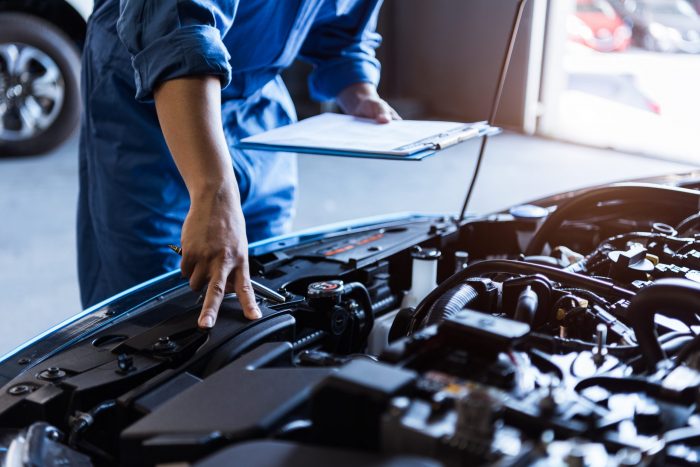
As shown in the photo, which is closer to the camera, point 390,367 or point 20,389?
point 390,367

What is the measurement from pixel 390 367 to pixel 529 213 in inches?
31.5

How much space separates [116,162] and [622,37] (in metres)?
7.00

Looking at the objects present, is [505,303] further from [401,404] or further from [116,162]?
[116,162]

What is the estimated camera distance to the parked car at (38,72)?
3.70 m

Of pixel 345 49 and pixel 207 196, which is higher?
pixel 345 49

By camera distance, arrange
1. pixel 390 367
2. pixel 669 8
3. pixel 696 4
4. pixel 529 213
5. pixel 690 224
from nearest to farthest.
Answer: pixel 390 367, pixel 690 224, pixel 529 213, pixel 669 8, pixel 696 4

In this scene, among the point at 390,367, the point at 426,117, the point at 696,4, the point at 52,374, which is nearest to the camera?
the point at 390,367

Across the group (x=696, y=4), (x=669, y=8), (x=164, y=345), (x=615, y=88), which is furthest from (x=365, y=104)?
(x=696, y=4)

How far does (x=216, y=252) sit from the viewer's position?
96 cm

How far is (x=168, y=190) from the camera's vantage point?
1514mm

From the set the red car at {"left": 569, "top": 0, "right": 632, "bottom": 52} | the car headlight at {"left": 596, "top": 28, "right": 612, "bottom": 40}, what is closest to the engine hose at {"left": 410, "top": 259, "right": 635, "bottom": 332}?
the red car at {"left": 569, "top": 0, "right": 632, "bottom": 52}

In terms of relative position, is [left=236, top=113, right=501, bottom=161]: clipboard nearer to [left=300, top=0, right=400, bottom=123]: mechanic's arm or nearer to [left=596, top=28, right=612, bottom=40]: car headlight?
[left=300, top=0, right=400, bottom=123]: mechanic's arm

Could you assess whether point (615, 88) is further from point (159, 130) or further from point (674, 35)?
point (159, 130)

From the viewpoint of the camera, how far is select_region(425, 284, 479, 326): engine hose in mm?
949
